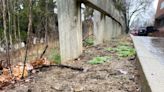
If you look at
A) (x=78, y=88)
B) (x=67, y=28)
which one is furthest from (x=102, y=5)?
(x=78, y=88)

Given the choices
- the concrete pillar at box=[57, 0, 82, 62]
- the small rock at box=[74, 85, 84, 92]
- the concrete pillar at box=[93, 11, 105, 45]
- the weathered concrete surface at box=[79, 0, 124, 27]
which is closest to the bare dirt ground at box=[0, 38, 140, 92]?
the small rock at box=[74, 85, 84, 92]

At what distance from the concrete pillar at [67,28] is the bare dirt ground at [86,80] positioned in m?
0.42

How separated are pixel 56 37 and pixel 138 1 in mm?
50264

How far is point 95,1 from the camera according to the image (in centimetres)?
404

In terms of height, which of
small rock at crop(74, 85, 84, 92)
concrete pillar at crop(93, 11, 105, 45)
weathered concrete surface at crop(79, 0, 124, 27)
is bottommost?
small rock at crop(74, 85, 84, 92)

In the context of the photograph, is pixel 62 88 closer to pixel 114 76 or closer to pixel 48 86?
pixel 48 86

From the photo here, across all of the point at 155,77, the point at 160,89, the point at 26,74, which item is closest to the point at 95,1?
the point at 26,74

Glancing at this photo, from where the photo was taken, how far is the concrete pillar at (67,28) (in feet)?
10.5

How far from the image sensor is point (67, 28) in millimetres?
3221

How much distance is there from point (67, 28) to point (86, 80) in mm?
1060

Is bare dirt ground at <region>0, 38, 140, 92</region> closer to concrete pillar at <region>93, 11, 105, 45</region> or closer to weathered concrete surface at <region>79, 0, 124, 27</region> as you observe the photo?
weathered concrete surface at <region>79, 0, 124, 27</region>

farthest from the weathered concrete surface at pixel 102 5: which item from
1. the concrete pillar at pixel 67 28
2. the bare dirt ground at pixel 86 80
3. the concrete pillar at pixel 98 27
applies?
the bare dirt ground at pixel 86 80

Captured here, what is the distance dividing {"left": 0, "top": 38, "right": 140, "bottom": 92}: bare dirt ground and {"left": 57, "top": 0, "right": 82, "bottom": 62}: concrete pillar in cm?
42

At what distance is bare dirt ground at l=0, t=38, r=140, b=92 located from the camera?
6.86 ft
